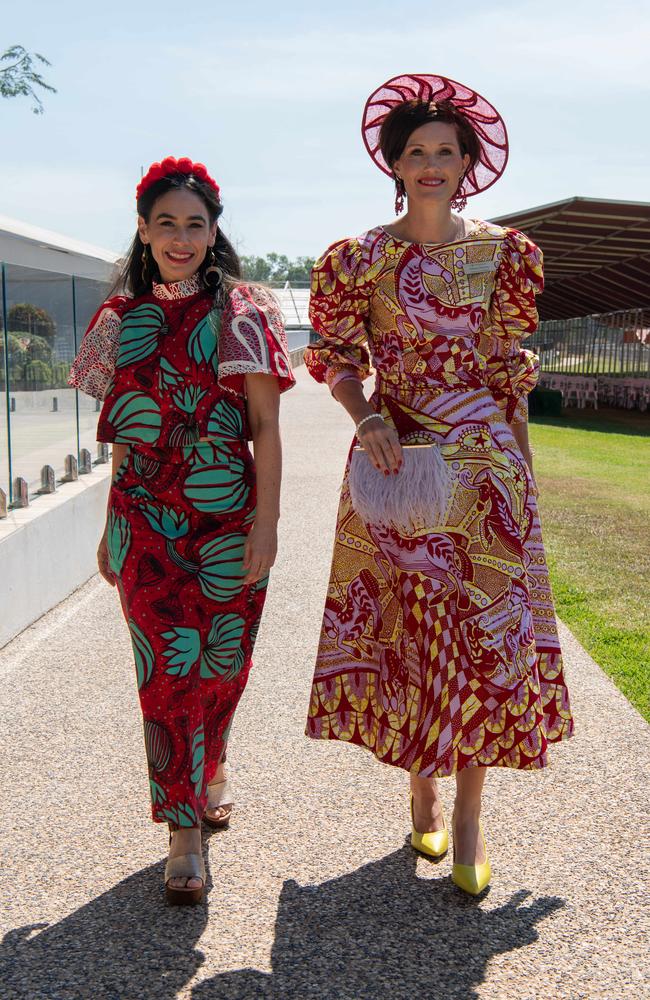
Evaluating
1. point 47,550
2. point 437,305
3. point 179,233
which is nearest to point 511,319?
point 437,305

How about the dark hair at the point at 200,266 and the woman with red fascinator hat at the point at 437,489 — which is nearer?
the woman with red fascinator hat at the point at 437,489

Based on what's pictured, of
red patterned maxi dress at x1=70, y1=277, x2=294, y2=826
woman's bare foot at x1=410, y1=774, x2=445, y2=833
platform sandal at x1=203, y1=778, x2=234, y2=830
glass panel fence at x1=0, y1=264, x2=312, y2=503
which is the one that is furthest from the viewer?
glass panel fence at x1=0, y1=264, x2=312, y2=503

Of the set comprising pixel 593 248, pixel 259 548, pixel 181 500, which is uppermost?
pixel 593 248

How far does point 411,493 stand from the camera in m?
3.01

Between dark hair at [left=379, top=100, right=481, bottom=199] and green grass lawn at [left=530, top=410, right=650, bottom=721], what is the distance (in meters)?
2.66

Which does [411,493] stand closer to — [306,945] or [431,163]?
[431,163]

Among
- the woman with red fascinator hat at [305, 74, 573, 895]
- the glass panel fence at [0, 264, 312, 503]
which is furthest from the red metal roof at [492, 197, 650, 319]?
the woman with red fascinator hat at [305, 74, 573, 895]

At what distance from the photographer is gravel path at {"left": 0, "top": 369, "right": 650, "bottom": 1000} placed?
2678 millimetres

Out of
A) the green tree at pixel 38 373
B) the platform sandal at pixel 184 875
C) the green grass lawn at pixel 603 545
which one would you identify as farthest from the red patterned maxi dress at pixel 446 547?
the green tree at pixel 38 373

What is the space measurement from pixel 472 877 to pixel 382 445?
1.21m

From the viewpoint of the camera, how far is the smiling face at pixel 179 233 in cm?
321

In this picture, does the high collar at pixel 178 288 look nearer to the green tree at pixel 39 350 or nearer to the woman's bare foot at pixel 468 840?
the woman's bare foot at pixel 468 840

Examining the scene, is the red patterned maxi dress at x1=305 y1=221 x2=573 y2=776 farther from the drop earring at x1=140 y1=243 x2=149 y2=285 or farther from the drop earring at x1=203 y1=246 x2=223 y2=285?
the drop earring at x1=140 y1=243 x2=149 y2=285

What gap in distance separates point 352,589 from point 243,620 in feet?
1.09
